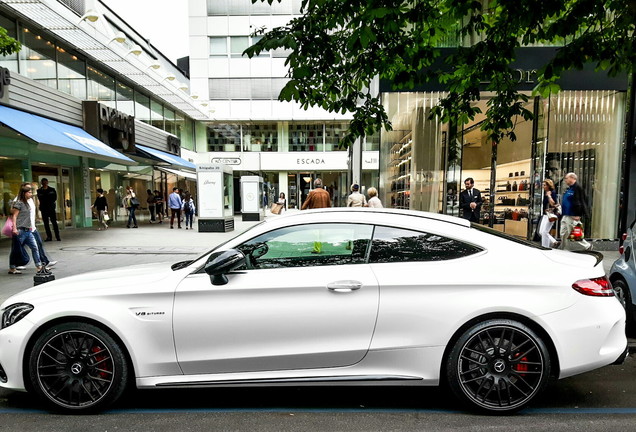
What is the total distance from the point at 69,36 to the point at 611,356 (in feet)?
56.4

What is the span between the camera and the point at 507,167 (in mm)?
13977

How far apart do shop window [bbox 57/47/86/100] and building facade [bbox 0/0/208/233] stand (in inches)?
1.6

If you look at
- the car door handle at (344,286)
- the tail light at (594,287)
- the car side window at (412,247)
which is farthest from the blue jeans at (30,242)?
the tail light at (594,287)

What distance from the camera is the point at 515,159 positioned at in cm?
1399

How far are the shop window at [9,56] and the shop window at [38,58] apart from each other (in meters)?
0.30

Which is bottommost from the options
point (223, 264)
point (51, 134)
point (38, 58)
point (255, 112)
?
point (223, 264)

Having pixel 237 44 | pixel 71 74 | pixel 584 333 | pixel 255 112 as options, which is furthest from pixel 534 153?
pixel 237 44

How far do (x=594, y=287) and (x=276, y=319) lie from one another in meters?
2.39

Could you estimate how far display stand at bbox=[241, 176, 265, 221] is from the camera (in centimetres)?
2228

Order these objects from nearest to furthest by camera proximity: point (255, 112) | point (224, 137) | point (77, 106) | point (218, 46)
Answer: point (77, 106) → point (218, 46) → point (255, 112) → point (224, 137)

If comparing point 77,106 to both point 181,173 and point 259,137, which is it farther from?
point 259,137

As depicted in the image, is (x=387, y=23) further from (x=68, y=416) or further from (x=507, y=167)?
(x=507, y=167)

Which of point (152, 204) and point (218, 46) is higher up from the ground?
point (218, 46)

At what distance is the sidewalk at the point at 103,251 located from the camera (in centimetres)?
796
